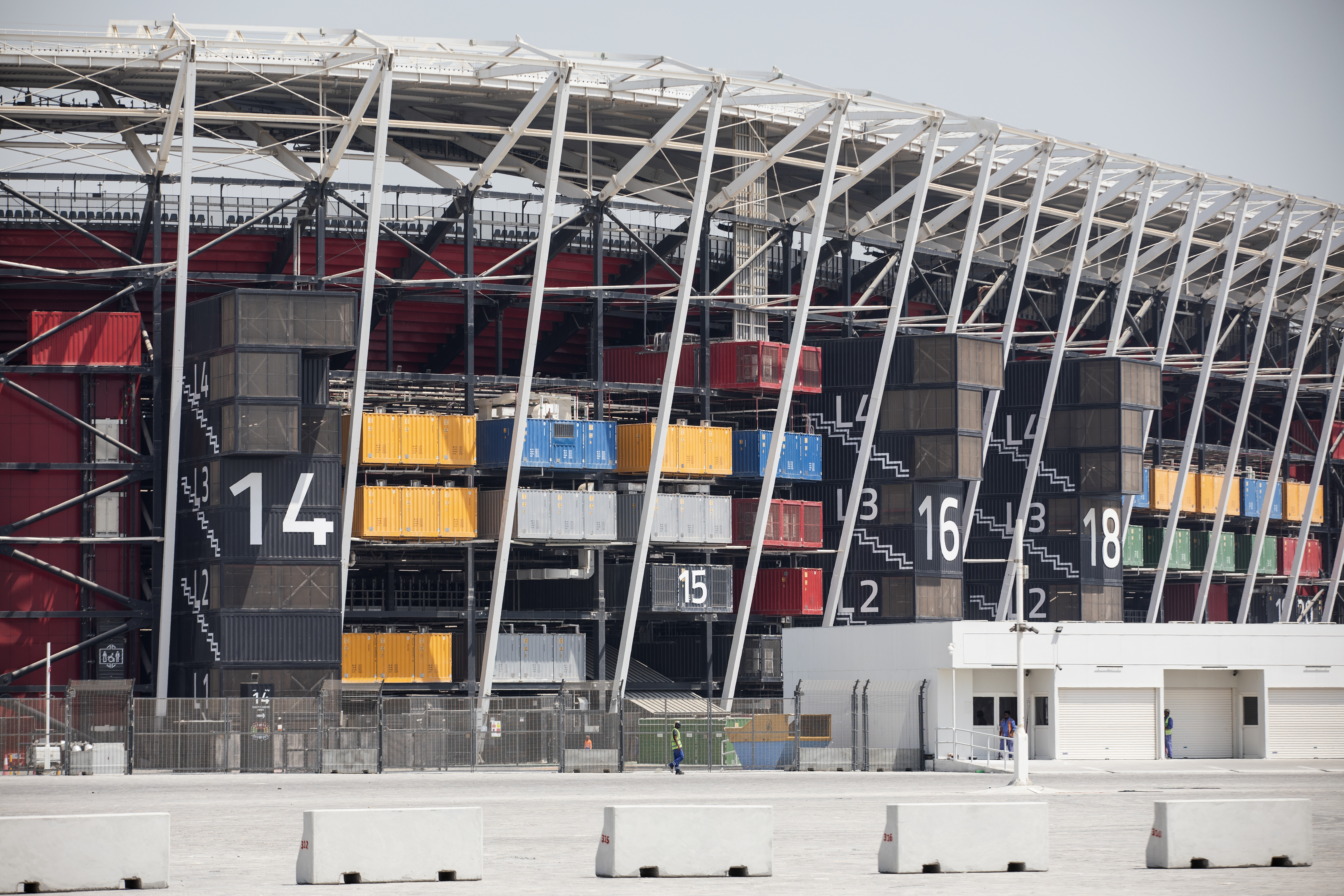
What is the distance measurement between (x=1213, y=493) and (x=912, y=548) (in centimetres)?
3184

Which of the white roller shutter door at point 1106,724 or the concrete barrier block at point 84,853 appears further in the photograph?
the white roller shutter door at point 1106,724

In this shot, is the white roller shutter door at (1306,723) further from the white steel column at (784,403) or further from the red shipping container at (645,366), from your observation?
the red shipping container at (645,366)

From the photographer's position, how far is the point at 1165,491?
333ft

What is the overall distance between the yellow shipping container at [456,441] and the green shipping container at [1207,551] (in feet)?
153

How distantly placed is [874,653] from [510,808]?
2862cm

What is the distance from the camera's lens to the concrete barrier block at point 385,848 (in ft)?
82.2

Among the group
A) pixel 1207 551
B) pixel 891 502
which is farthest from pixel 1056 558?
pixel 1207 551

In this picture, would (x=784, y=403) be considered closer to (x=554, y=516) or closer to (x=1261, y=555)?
(x=554, y=516)

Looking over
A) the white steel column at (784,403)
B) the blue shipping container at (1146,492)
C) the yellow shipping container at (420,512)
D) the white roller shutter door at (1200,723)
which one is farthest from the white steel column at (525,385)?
the blue shipping container at (1146,492)

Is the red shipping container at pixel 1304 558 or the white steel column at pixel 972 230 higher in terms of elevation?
the white steel column at pixel 972 230

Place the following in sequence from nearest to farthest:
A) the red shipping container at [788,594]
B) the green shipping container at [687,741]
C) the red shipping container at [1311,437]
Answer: the green shipping container at [687,741]
the red shipping container at [788,594]
the red shipping container at [1311,437]

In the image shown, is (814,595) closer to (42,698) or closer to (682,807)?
(42,698)

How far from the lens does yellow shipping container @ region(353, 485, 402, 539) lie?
7169 cm

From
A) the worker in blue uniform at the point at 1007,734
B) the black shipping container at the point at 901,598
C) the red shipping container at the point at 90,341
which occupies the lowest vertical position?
the worker in blue uniform at the point at 1007,734
